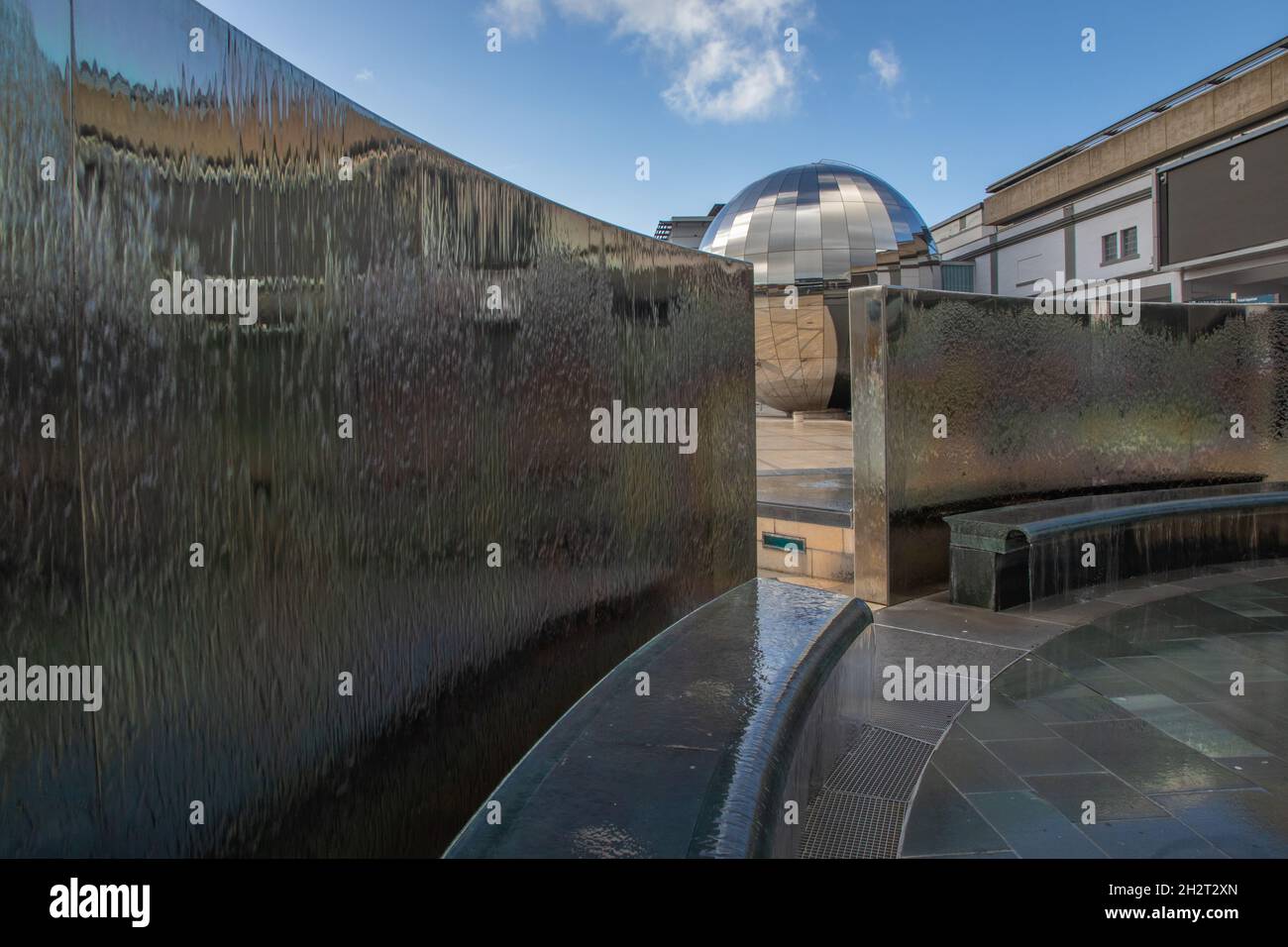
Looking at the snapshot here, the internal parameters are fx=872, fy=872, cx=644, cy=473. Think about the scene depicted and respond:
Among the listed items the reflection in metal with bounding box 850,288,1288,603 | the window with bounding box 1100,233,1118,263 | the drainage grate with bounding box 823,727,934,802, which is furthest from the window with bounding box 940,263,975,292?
the drainage grate with bounding box 823,727,934,802

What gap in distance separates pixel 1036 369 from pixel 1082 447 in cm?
95

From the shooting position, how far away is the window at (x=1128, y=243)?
34312 mm

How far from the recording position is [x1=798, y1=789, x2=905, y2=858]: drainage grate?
299cm

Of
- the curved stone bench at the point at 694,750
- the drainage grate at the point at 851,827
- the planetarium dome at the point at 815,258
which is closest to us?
the curved stone bench at the point at 694,750

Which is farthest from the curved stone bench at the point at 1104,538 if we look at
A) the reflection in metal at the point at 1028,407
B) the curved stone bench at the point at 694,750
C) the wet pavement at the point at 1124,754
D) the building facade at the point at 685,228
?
the building facade at the point at 685,228

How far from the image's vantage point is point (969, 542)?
6426 millimetres

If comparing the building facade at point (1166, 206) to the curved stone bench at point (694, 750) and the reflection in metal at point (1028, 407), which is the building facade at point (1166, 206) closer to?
the reflection in metal at point (1028, 407)

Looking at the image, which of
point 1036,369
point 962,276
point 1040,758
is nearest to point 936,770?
point 1040,758

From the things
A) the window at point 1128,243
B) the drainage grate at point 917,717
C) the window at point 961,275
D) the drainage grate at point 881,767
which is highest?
the window at point 961,275

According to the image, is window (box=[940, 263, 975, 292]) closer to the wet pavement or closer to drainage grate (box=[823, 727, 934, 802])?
the wet pavement

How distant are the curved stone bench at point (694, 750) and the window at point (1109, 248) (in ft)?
124

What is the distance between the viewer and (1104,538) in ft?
22.8
